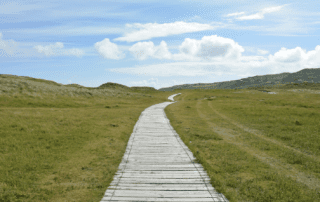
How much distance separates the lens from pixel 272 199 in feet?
23.6

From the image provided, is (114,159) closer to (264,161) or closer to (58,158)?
(58,158)

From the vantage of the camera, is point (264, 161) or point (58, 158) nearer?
point (264, 161)

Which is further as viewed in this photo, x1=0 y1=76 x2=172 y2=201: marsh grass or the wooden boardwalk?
x1=0 y1=76 x2=172 y2=201: marsh grass

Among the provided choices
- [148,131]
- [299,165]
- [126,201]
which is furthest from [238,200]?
[148,131]

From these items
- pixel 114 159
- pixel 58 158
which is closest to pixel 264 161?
pixel 114 159

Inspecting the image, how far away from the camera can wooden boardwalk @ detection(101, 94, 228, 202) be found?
6.83m

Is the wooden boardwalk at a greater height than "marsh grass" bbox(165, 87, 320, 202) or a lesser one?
greater

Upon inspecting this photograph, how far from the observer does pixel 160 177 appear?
823 centimetres

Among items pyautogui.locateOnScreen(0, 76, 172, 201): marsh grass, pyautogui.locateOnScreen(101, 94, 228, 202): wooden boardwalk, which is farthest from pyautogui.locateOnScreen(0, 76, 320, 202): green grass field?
pyautogui.locateOnScreen(101, 94, 228, 202): wooden boardwalk

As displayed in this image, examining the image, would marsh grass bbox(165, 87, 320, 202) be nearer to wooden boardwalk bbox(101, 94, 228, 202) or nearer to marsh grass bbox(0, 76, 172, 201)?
wooden boardwalk bbox(101, 94, 228, 202)

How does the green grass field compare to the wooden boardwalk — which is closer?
the wooden boardwalk

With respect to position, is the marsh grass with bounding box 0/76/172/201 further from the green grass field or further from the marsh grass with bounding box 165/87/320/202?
the marsh grass with bounding box 165/87/320/202

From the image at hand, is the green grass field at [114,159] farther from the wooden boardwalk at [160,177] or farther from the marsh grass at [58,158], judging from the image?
the wooden boardwalk at [160,177]

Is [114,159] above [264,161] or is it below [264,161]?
above
